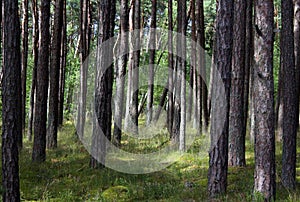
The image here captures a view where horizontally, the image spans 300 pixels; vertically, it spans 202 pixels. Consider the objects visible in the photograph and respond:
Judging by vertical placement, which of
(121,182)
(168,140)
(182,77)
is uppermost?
(182,77)

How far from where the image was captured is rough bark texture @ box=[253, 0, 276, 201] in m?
7.79

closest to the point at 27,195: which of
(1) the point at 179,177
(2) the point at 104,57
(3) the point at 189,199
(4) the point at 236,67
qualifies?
(3) the point at 189,199

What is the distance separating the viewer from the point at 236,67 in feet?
40.4

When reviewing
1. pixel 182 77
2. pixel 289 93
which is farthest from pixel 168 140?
pixel 289 93

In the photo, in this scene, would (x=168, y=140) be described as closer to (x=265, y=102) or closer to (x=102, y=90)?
(x=102, y=90)

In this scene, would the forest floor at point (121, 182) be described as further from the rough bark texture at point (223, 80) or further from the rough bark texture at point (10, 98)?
the rough bark texture at point (10, 98)

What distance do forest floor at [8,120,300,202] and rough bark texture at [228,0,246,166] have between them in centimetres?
52

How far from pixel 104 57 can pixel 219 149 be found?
5394 mm

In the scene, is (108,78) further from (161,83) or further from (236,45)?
(161,83)

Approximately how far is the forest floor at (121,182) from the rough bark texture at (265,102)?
41 centimetres

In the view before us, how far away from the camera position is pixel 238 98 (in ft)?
40.2

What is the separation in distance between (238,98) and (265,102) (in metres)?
4.46

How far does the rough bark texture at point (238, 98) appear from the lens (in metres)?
12.2

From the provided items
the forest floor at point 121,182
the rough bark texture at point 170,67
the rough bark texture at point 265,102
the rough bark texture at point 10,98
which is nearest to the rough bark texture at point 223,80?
the forest floor at point 121,182
